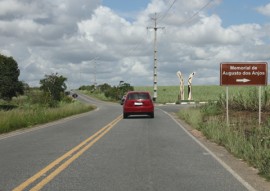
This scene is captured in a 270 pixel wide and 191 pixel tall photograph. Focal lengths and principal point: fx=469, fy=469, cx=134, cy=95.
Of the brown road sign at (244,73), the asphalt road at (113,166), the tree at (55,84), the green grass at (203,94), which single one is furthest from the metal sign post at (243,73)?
the tree at (55,84)

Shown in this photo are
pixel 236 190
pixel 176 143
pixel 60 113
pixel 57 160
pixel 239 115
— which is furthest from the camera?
pixel 60 113

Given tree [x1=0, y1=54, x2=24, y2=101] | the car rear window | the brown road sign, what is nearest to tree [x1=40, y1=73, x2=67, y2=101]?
tree [x1=0, y1=54, x2=24, y2=101]

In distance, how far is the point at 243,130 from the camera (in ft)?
54.8

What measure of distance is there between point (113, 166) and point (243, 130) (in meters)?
8.19

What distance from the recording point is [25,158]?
11.1 m

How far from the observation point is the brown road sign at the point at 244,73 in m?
18.6

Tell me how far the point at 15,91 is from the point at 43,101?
2628cm

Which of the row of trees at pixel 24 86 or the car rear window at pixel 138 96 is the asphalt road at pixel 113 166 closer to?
the car rear window at pixel 138 96

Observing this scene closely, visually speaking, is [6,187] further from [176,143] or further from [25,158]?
[176,143]

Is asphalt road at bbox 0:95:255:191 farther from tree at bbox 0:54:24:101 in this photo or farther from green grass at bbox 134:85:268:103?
tree at bbox 0:54:24:101

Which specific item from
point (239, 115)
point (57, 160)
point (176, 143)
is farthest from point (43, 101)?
point (57, 160)

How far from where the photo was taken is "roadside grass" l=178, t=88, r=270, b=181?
10.5 m

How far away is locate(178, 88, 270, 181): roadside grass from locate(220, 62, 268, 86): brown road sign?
5.51 ft

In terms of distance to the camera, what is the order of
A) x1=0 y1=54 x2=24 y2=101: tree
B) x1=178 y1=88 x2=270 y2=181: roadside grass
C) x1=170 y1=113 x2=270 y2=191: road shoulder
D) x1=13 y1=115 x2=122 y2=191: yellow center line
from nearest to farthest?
x1=13 y1=115 x2=122 y2=191: yellow center line → x1=170 y1=113 x2=270 y2=191: road shoulder → x1=178 y1=88 x2=270 y2=181: roadside grass → x1=0 y1=54 x2=24 y2=101: tree
